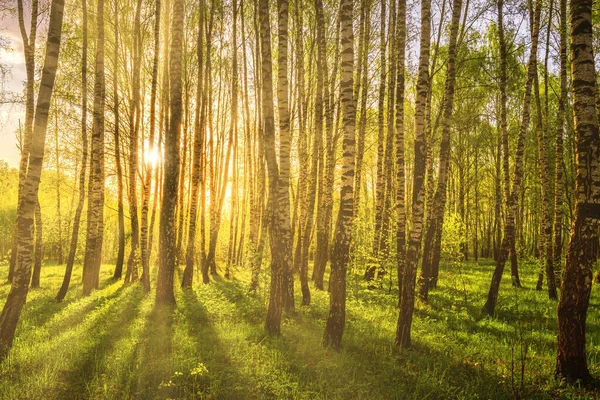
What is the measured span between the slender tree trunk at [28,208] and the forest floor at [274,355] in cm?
58

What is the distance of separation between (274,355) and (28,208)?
5338mm

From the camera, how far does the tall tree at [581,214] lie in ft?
16.9

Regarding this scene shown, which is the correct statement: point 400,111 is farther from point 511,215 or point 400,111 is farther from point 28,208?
point 28,208

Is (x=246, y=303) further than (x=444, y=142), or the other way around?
(x=444, y=142)

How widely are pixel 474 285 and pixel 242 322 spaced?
11424 mm

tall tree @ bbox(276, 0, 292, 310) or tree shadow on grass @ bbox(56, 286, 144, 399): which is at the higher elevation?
tall tree @ bbox(276, 0, 292, 310)

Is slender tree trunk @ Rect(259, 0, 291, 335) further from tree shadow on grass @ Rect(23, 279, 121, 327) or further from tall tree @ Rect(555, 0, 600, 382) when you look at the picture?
tree shadow on grass @ Rect(23, 279, 121, 327)

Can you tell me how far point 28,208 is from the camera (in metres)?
6.39

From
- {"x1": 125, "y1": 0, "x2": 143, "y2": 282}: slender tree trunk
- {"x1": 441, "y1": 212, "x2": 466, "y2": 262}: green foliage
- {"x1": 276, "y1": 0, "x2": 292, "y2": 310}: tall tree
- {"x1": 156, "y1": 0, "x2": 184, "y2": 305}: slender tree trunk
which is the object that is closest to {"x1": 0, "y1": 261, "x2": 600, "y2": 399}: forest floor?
{"x1": 156, "y1": 0, "x2": 184, "y2": 305}: slender tree trunk

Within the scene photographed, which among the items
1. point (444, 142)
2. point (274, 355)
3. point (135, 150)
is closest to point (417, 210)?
point (274, 355)

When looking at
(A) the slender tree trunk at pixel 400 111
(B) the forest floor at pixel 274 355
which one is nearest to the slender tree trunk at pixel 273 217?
(B) the forest floor at pixel 274 355

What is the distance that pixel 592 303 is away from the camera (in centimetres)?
1091

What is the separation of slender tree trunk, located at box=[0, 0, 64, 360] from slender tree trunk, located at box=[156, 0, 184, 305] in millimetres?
3506

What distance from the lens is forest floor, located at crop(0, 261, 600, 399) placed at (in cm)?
516
